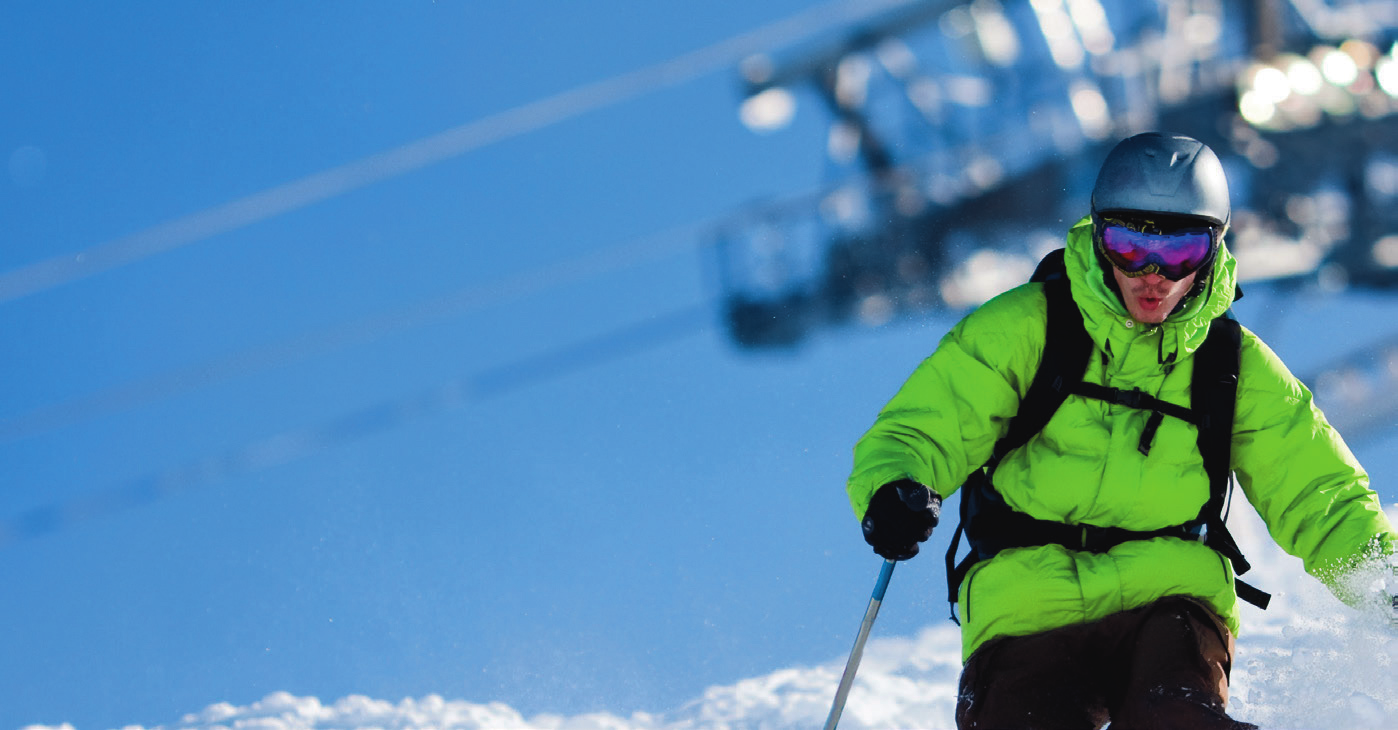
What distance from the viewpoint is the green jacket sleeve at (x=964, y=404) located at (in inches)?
141

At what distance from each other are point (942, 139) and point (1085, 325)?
1055 centimetres

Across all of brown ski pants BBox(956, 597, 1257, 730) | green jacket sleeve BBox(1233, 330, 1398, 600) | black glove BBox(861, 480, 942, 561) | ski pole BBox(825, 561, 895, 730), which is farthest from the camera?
ski pole BBox(825, 561, 895, 730)

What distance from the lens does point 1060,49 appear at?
13.6 m

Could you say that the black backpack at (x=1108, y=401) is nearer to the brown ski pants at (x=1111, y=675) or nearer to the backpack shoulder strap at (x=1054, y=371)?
the backpack shoulder strap at (x=1054, y=371)

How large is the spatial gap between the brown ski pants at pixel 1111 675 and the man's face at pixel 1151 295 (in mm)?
685

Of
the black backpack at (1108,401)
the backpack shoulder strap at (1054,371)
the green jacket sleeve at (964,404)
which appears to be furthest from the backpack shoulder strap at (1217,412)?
the green jacket sleeve at (964,404)

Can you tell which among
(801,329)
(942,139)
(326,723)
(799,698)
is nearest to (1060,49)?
(942,139)

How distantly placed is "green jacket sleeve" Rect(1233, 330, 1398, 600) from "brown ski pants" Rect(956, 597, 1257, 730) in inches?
13.4

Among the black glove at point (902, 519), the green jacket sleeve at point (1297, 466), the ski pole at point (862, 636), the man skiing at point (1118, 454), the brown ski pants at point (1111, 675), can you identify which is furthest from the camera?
the ski pole at point (862, 636)

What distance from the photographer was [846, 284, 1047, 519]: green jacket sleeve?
3.59 m

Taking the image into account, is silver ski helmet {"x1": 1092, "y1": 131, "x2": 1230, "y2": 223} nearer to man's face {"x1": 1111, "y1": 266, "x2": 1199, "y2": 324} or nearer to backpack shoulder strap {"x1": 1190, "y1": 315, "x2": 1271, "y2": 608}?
man's face {"x1": 1111, "y1": 266, "x2": 1199, "y2": 324}

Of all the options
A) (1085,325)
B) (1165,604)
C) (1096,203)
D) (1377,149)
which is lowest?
(1165,604)

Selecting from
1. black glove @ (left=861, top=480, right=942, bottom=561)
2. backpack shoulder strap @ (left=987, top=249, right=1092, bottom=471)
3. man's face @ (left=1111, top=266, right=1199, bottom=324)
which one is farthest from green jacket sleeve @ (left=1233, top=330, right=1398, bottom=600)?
black glove @ (left=861, top=480, right=942, bottom=561)

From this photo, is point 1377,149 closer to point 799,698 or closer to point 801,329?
point 801,329
